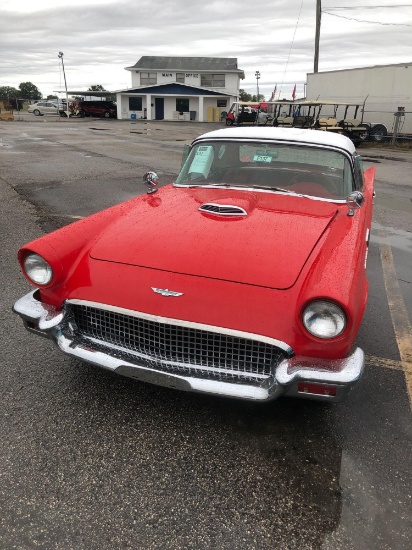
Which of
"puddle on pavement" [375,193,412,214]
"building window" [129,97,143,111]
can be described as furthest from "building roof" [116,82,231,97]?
"puddle on pavement" [375,193,412,214]

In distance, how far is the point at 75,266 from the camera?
9.00ft

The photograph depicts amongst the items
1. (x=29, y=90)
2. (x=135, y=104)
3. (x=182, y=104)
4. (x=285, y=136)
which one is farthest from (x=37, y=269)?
(x=29, y=90)

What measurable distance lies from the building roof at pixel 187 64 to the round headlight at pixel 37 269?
52440 millimetres

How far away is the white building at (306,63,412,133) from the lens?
891 inches

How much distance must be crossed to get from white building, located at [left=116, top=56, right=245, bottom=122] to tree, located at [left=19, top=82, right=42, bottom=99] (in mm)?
64181

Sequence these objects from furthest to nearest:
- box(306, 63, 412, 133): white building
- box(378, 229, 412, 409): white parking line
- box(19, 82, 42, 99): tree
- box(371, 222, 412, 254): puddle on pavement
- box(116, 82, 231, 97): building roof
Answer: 1. box(19, 82, 42, 99): tree
2. box(116, 82, 231, 97): building roof
3. box(306, 63, 412, 133): white building
4. box(371, 222, 412, 254): puddle on pavement
5. box(378, 229, 412, 409): white parking line

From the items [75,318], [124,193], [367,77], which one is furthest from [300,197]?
[367,77]

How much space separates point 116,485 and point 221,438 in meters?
0.62

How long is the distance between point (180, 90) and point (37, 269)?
4981cm

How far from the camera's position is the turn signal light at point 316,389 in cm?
226

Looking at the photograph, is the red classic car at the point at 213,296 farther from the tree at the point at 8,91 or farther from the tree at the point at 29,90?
the tree at the point at 8,91

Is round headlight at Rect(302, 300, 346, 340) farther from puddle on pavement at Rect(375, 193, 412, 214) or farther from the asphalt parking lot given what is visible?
puddle on pavement at Rect(375, 193, 412, 214)

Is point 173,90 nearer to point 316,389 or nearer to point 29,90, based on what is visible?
point 316,389

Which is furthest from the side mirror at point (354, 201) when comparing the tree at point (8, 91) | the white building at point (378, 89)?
the tree at point (8, 91)
